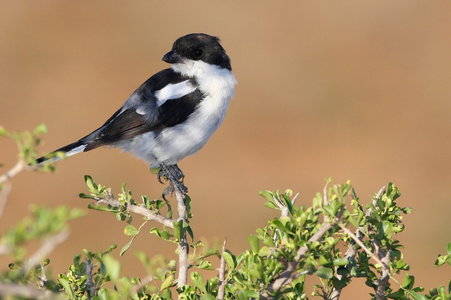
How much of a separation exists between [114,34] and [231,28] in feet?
9.95

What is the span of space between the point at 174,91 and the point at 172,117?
9.1 inches

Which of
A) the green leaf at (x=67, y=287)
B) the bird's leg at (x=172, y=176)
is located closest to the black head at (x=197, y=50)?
the bird's leg at (x=172, y=176)

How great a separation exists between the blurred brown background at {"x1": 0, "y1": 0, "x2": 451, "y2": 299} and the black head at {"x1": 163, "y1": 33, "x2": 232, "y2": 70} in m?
5.21

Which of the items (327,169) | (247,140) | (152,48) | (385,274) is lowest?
(385,274)

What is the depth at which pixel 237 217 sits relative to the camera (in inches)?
448

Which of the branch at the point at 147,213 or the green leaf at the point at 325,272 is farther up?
the branch at the point at 147,213

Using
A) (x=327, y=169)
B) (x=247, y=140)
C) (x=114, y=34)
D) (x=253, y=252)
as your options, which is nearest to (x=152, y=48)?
(x=114, y=34)

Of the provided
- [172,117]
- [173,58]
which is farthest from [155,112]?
[173,58]

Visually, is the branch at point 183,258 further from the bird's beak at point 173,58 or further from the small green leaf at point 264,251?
the bird's beak at point 173,58

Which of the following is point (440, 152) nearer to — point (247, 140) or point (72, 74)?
point (247, 140)

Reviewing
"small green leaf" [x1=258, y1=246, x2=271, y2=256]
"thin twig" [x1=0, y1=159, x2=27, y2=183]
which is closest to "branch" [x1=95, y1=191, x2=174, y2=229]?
"small green leaf" [x1=258, y1=246, x2=271, y2=256]

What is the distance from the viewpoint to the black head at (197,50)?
17.6 ft

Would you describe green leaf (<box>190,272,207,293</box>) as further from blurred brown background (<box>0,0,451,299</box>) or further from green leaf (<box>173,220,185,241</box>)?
blurred brown background (<box>0,0,451,299</box>)

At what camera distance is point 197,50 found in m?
5.39
